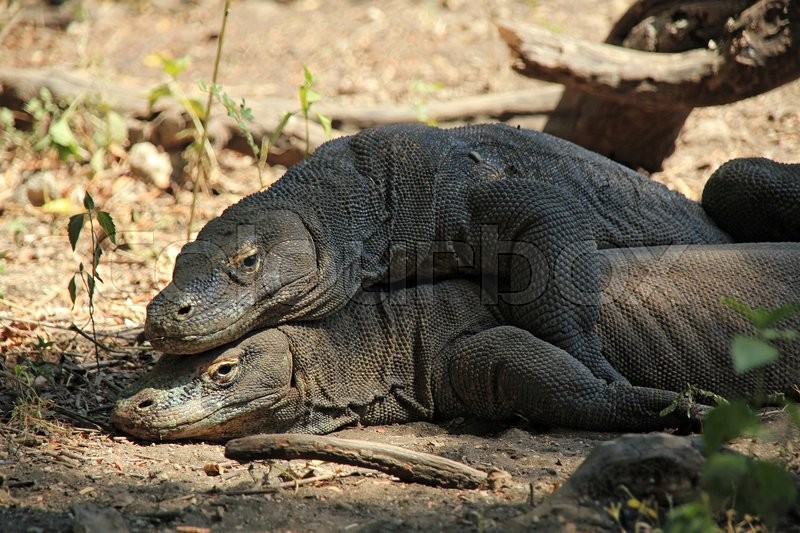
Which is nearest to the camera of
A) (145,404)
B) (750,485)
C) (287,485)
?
(750,485)

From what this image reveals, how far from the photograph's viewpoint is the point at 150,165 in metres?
8.79

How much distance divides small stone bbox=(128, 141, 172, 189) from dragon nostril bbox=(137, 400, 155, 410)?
15.3ft

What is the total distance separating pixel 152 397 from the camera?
14.8 ft

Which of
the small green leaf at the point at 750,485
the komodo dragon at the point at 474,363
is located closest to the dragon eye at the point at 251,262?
the komodo dragon at the point at 474,363

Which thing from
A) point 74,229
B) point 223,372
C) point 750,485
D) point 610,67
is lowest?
point 223,372

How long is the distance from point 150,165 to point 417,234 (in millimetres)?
4493

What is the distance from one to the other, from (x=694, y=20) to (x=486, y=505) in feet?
16.0

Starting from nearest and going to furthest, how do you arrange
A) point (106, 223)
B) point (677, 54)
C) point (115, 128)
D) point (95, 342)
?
1. point (106, 223)
2. point (95, 342)
3. point (677, 54)
4. point (115, 128)

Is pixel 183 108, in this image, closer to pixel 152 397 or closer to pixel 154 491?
pixel 152 397

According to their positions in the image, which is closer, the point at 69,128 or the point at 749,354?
the point at 749,354

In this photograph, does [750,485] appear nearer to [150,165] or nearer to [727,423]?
[727,423]

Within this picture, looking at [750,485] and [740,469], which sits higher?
[740,469]

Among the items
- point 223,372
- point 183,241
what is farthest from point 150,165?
point 223,372

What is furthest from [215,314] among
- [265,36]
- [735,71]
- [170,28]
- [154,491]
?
[170,28]
